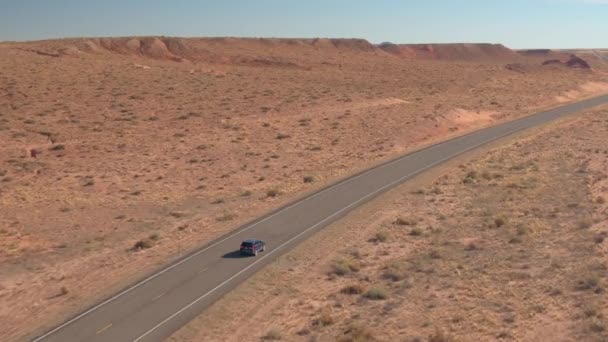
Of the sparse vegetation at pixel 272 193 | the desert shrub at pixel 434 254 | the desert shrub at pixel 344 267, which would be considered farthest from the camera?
the sparse vegetation at pixel 272 193

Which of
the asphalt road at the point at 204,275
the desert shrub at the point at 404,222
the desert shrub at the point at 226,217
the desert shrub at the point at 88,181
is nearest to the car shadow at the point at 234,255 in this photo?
the asphalt road at the point at 204,275

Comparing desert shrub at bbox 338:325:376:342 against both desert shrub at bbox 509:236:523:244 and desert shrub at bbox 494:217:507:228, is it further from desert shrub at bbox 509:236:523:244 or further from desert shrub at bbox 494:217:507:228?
desert shrub at bbox 494:217:507:228

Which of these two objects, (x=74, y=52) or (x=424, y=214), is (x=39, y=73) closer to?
(x=74, y=52)

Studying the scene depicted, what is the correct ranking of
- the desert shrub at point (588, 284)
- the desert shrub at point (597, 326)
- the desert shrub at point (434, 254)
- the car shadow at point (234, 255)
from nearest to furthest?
Answer: the desert shrub at point (597, 326)
the desert shrub at point (588, 284)
the desert shrub at point (434, 254)
the car shadow at point (234, 255)

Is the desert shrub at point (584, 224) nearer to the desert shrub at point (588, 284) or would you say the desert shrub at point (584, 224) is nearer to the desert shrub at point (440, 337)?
the desert shrub at point (588, 284)

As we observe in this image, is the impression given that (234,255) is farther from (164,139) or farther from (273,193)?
(164,139)

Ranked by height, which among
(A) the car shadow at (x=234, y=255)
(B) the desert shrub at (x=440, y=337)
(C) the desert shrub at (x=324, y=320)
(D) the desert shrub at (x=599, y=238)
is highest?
(D) the desert shrub at (x=599, y=238)

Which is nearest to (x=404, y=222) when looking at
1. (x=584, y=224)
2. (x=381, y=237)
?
(x=381, y=237)
